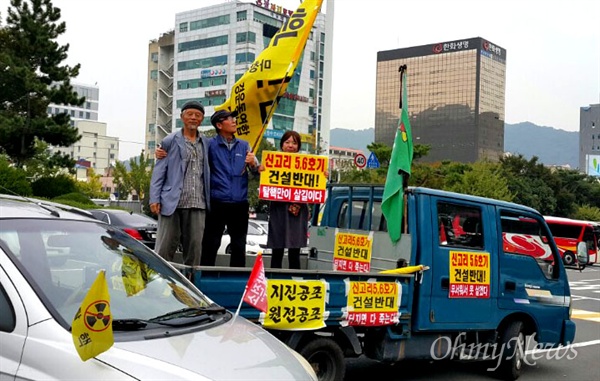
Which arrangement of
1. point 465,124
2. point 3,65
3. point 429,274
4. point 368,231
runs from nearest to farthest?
point 429,274
point 368,231
point 3,65
point 465,124

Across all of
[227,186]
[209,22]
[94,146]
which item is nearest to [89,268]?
[227,186]

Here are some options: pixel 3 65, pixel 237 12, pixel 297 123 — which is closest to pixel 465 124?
pixel 297 123

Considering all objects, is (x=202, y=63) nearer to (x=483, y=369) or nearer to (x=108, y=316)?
(x=483, y=369)

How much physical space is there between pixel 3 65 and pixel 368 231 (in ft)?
82.9

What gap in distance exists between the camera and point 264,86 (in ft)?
24.0

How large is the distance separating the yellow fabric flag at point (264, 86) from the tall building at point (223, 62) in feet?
273

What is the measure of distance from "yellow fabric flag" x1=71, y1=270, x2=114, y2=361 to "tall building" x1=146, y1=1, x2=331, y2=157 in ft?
290

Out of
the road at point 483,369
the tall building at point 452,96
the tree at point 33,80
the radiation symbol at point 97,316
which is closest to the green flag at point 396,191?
the road at point 483,369

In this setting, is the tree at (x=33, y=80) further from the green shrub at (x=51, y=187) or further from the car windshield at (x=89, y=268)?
the car windshield at (x=89, y=268)

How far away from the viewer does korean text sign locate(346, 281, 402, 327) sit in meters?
5.71

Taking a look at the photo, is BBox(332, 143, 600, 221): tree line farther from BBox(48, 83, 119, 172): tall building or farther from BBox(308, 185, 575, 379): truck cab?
BBox(48, 83, 119, 172): tall building

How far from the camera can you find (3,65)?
2770 cm

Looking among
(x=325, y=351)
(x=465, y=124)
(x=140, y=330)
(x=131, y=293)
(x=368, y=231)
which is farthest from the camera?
(x=465, y=124)

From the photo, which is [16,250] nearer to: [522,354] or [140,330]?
[140,330]
